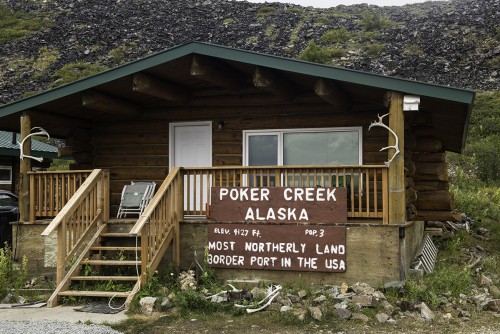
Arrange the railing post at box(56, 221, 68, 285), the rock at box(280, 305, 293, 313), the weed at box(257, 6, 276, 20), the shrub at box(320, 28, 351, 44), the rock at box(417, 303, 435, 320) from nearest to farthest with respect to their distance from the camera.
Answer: the rock at box(417, 303, 435, 320) → the rock at box(280, 305, 293, 313) → the railing post at box(56, 221, 68, 285) → the shrub at box(320, 28, 351, 44) → the weed at box(257, 6, 276, 20)

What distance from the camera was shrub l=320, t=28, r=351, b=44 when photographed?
4383 centimetres

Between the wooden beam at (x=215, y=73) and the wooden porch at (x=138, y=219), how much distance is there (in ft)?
5.54

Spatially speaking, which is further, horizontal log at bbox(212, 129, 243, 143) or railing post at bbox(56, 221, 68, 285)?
horizontal log at bbox(212, 129, 243, 143)

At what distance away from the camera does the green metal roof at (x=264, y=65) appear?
849 cm

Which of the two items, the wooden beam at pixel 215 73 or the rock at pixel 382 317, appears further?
the wooden beam at pixel 215 73

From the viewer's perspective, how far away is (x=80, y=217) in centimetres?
1002

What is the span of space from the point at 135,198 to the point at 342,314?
5.62m

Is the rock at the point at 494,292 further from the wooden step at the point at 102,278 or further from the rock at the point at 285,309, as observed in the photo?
the wooden step at the point at 102,278

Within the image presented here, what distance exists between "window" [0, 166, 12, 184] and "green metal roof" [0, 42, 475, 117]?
962cm

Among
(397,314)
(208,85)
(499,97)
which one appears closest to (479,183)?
(499,97)

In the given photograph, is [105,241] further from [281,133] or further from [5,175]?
[5,175]

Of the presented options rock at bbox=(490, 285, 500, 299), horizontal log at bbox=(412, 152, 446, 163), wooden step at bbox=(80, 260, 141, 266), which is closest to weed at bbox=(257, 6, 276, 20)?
horizontal log at bbox=(412, 152, 446, 163)

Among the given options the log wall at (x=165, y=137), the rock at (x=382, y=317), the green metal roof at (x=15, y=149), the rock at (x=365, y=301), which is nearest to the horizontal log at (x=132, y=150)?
the log wall at (x=165, y=137)

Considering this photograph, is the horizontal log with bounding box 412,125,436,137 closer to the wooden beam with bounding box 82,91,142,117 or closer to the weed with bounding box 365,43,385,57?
the wooden beam with bounding box 82,91,142,117
